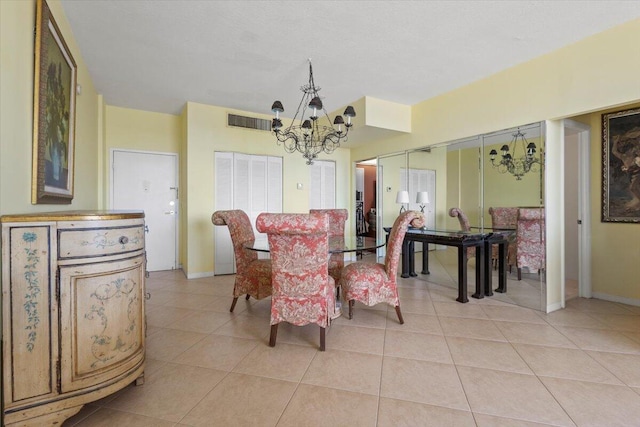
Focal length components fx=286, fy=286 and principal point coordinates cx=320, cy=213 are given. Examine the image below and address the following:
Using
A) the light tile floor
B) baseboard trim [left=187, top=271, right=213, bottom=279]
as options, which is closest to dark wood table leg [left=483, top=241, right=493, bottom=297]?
the light tile floor

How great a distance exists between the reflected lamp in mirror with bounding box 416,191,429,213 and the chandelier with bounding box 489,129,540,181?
1.05m

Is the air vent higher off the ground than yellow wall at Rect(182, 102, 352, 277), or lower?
higher

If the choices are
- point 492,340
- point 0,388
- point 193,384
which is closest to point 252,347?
point 193,384

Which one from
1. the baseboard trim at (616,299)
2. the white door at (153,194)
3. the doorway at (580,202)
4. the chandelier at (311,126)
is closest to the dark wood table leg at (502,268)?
the doorway at (580,202)

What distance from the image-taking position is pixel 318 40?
267cm

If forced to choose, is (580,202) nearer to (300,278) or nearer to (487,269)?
(487,269)

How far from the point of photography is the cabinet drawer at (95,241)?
4.42ft

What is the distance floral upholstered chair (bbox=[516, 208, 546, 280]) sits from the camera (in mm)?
3072

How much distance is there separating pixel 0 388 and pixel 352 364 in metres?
1.79

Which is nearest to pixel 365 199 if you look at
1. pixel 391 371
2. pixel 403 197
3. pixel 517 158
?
pixel 403 197

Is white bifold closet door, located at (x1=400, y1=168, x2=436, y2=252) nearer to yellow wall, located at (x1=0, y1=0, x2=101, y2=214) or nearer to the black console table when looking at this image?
the black console table

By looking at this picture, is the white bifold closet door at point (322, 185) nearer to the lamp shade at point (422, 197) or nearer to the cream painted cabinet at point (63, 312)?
the lamp shade at point (422, 197)

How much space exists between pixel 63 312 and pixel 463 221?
13.2 ft

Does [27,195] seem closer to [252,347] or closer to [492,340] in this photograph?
[252,347]
